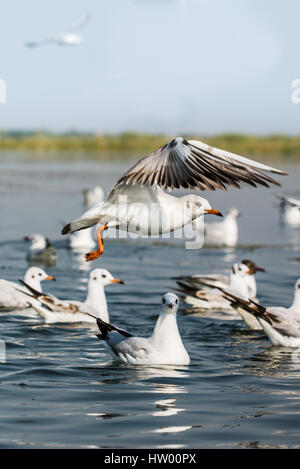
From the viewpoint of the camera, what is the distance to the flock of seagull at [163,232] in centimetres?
775

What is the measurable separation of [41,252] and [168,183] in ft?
39.9

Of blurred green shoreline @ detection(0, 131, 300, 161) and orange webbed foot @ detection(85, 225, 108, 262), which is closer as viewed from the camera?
orange webbed foot @ detection(85, 225, 108, 262)

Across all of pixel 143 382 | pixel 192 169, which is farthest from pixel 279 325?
pixel 192 169

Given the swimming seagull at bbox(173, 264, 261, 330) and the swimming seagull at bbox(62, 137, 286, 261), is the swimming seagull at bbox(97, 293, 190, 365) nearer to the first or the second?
the swimming seagull at bbox(62, 137, 286, 261)

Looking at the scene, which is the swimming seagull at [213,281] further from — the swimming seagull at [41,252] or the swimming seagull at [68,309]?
the swimming seagull at [41,252]

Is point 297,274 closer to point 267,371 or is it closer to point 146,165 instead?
point 267,371

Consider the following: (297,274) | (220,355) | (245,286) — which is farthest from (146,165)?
(297,274)

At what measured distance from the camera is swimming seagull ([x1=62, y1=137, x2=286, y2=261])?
25.2 ft

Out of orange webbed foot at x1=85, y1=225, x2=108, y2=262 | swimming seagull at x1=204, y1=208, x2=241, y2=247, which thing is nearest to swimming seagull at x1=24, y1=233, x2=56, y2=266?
swimming seagull at x1=204, y1=208, x2=241, y2=247

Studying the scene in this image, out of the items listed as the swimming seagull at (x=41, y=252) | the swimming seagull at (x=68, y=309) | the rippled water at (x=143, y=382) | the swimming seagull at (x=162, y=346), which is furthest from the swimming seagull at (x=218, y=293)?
the swimming seagull at (x=41, y=252)

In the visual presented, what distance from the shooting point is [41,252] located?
64.3 feet

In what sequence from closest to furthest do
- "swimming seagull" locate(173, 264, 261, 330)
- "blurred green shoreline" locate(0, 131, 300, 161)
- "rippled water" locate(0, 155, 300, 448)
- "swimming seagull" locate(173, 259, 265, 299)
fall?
1. "rippled water" locate(0, 155, 300, 448)
2. "swimming seagull" locate(173, 264, 261, 330)
3. "swimming seagull" locate(173, 259, 265, 299)
4. "blurred green shoreline" locate(0, 131, 300, 161)

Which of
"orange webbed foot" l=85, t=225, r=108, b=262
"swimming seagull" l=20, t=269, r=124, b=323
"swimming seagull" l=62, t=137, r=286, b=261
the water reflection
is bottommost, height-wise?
the water reflection

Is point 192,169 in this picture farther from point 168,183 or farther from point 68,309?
point 68,309
